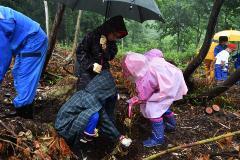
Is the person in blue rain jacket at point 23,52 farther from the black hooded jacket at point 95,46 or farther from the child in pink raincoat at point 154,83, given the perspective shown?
the child in pink raincoat at point 154,83

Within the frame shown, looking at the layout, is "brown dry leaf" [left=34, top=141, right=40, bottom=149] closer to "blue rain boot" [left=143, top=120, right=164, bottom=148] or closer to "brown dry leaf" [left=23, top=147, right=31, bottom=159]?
"brown dry leaf" [left=23, top=147, right=31, bottom=159]

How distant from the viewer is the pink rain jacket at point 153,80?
5.25 meters

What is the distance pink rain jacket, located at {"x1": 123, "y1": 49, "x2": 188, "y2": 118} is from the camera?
17.2 ft

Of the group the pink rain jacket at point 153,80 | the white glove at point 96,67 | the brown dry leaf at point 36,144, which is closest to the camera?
the brown dry leaf at point 36,144

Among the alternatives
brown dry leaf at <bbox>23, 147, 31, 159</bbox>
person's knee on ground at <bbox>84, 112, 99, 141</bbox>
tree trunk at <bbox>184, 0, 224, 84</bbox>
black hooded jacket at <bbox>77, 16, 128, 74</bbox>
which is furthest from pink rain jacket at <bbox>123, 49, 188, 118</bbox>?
brown dry leaf at <bbox>23, 147, 31, 159</bbox>

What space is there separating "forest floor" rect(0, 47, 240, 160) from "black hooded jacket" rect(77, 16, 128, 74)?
0.96 meters

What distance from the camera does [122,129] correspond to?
5.81 meters

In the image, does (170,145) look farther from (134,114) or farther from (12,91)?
(12,91)

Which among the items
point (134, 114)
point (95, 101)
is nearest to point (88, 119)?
point (95, 101)

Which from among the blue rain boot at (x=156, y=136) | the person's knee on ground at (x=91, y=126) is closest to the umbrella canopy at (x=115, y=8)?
the blue rain boot at (x=156, y=136)

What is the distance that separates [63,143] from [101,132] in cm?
53

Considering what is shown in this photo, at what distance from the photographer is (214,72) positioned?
1045cm

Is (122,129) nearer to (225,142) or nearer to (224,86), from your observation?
(225,142)

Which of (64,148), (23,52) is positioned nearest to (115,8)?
(23,52)
